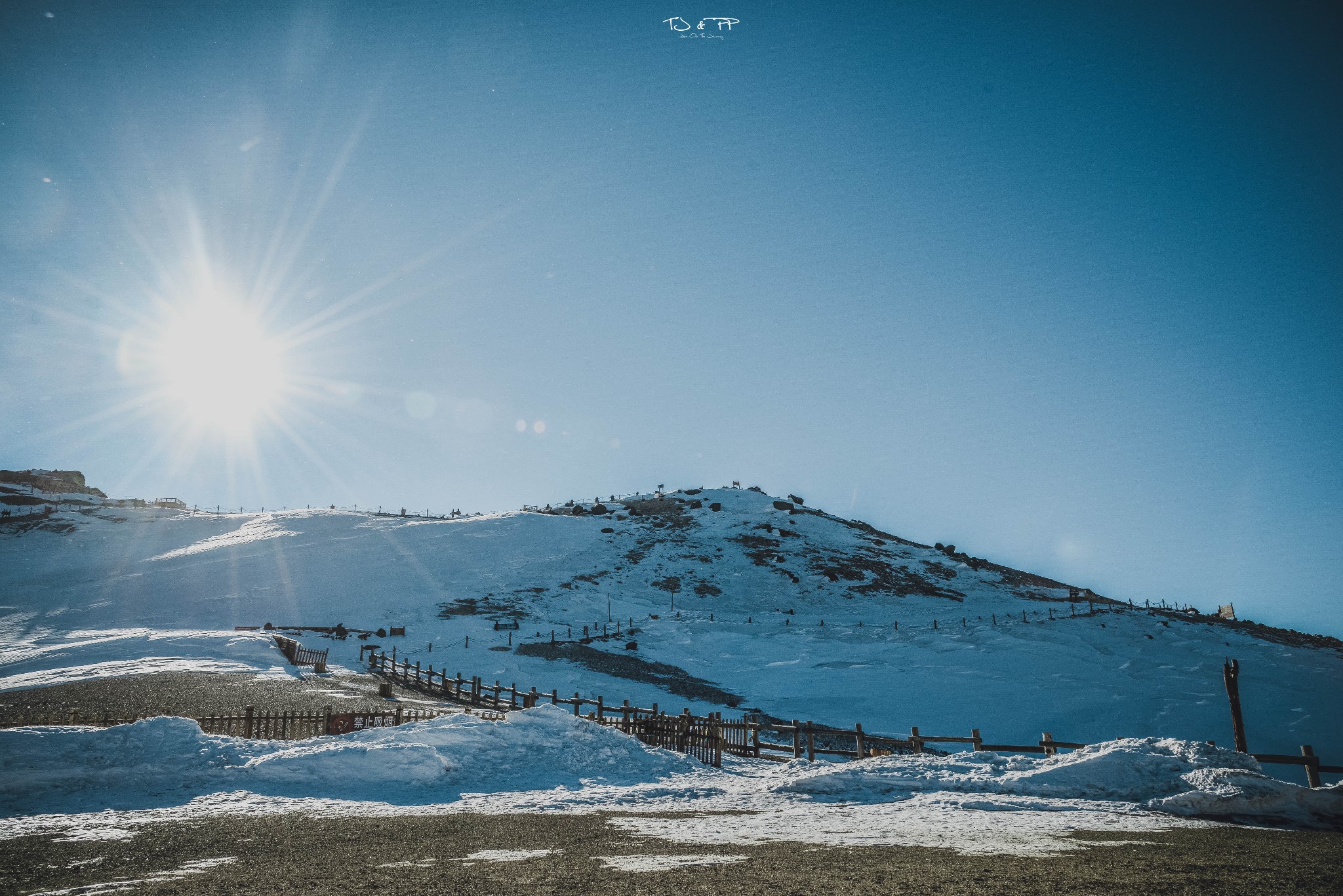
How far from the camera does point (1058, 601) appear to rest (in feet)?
204

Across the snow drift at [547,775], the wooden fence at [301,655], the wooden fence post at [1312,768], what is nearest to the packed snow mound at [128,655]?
the wooden fence at [301,655]

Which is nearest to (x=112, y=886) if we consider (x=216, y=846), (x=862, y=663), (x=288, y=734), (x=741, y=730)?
(x=216, y=846)

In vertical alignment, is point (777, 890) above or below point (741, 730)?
above

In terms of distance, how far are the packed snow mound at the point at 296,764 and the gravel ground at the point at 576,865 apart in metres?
2.30

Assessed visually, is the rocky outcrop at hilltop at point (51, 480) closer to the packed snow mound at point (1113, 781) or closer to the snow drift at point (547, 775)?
the snow drift at point (547, 775)

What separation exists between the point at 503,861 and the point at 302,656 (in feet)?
110

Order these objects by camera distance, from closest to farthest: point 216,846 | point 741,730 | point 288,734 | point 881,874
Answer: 1. point 881,874
2. point 216,846
3. point 288,734
4. point 741,730

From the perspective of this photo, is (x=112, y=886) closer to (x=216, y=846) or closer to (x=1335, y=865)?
(x=216, y=846)

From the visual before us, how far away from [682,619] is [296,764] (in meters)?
40.8

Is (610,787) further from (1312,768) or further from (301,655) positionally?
(301,655)

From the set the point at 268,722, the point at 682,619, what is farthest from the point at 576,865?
the point at 682,619

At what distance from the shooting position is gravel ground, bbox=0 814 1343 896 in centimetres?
643

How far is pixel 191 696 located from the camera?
2245cm

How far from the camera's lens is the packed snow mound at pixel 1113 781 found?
446 inches
